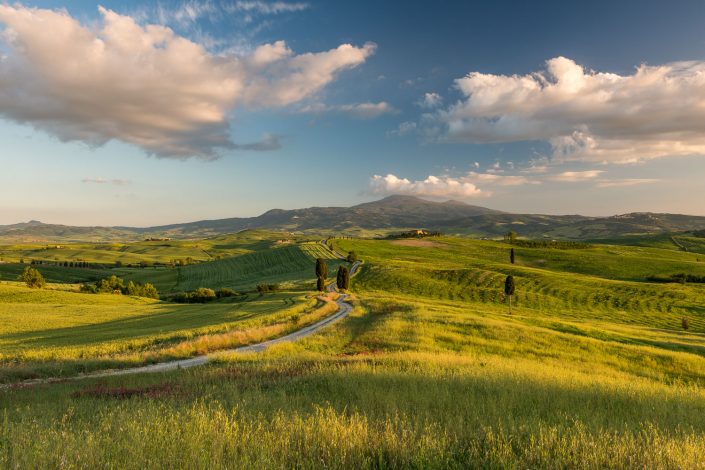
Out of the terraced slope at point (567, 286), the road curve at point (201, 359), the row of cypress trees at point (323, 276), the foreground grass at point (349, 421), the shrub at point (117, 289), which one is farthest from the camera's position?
the shrub at point (117, 289)

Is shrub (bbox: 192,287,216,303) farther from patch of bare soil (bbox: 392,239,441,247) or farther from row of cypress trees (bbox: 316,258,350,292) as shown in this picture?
patch of bare soil (bbox: 392,239,441,247)

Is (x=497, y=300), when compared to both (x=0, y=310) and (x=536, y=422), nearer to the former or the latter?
(x=536, y=422)

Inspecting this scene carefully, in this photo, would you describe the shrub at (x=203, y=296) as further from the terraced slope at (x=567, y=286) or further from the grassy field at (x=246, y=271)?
the terraced slope at (x=567, y=286)

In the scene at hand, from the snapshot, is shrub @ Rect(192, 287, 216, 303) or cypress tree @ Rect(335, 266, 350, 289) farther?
shrub @ Rect(192, 287, 216, 303)

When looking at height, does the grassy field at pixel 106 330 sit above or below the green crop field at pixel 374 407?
below

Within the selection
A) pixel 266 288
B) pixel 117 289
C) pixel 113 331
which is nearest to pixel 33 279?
pixel 117 289

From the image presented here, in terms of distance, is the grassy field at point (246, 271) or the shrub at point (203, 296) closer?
the shrub at point (203, 296)

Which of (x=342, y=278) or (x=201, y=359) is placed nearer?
(x=201, y=359)

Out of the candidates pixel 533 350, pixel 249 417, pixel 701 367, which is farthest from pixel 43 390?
pixel 701 367

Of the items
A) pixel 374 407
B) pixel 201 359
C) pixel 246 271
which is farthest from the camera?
pixel 246 271

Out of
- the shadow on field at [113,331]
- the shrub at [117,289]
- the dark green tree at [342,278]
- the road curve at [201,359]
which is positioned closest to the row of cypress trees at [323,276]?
the dark green tree at [342,278]

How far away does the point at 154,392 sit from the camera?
11.5 metres

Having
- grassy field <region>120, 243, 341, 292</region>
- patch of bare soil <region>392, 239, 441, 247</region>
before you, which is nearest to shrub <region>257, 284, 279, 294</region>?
grassy field <region>120, 243, 341, 292</region>

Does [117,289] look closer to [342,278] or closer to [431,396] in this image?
[342,278]
